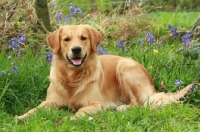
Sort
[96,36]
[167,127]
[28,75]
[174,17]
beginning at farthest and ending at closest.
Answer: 1. [174,17]
2. [28,75]
3. [96,36]
4. [167,127]

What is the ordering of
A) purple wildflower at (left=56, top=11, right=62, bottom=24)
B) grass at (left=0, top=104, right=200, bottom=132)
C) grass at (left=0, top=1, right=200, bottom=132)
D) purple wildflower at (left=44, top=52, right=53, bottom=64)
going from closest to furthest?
grass at (left=0, top=104, right=200, bottom=132) < grass at (left=0, top=1, right=200, bottom=132) < purple wildflower at (left=44, top=52, right=53, bottom=64) < purple wildflower at (left=56, top=11, right=62, bottom=24)

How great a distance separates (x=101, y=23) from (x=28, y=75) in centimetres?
273

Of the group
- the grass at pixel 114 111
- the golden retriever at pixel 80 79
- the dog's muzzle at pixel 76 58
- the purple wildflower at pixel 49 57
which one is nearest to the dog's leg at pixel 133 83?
the golden retriever at pixel 80 79

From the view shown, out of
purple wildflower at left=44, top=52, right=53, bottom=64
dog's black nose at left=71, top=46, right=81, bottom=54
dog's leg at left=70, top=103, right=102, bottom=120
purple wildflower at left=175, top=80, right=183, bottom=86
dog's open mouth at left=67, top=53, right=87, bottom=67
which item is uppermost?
dog's black nose at left=71, top=46, right=81, bottom=54

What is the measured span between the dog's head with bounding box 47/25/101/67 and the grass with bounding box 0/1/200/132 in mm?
663

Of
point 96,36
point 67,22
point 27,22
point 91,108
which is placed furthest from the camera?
point 67,22

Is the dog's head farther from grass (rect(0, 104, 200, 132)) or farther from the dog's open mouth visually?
grass (rect(0, 104, 200, 132))

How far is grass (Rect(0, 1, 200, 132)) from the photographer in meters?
4.38

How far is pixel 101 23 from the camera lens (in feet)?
26.5

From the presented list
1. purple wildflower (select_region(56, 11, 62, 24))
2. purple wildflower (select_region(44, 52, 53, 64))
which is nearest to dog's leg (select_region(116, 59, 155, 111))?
purple wildflower (select_region(44, 52, 53, 64))

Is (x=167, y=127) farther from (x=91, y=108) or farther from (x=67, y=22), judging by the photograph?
(x=67, y=22)

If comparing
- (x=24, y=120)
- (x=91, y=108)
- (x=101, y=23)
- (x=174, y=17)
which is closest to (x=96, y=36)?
(x=91, y=108)

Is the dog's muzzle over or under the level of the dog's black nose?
under

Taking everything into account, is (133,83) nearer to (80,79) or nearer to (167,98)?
(167,98)
